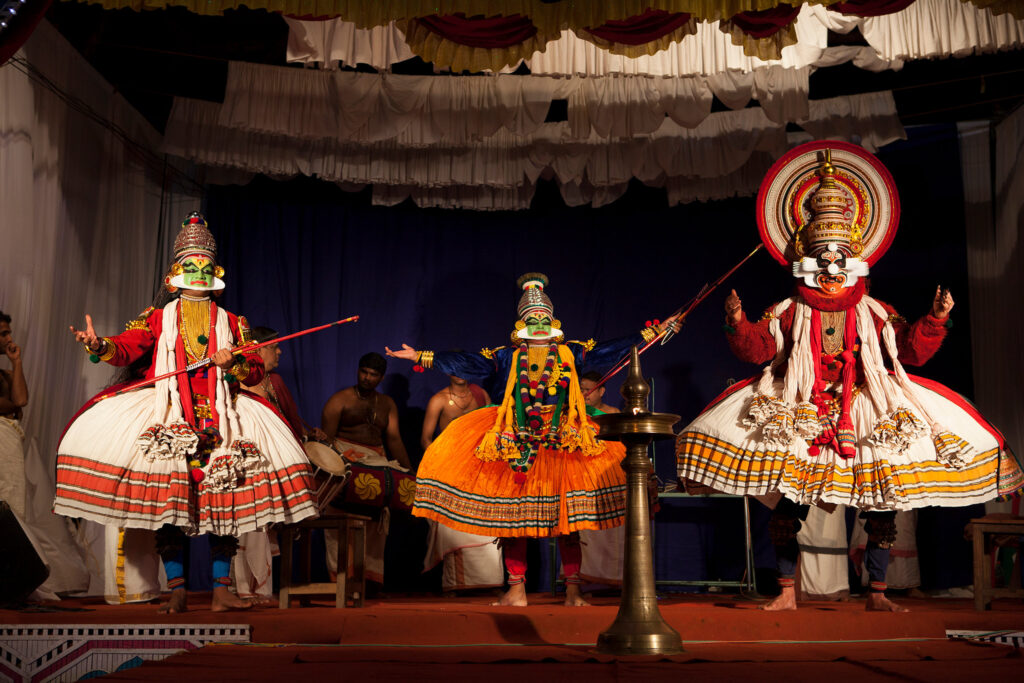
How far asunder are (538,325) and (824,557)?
2.64m

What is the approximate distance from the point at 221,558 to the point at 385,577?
8.39 ft

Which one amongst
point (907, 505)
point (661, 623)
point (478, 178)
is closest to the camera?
point (661, 623)

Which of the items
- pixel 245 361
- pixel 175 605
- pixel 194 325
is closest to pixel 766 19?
pixel 245 361

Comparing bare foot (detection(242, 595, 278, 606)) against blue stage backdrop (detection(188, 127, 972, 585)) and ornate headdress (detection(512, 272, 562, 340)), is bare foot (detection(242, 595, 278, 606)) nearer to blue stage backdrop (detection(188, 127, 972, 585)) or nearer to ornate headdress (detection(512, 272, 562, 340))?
blue stage backdrop (detection(188, 127, 972, 585))

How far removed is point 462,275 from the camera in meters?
8.30

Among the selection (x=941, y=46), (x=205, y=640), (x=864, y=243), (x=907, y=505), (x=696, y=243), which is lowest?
(x=205, y=640)

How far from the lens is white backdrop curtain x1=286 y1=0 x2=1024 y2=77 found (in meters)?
5.85

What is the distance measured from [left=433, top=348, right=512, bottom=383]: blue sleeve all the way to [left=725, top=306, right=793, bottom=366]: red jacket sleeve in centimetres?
135

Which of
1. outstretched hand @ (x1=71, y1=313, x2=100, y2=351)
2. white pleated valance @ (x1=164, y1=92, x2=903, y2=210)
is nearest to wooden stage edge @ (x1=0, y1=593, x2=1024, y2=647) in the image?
outstretched hand @ (x1=71, y1=313, x2=100, y2=351)

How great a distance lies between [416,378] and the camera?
26.8ft

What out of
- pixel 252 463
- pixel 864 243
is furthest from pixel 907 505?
pixel 252 463

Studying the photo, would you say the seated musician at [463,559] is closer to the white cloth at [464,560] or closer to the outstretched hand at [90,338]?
the white cloth at [464,560]

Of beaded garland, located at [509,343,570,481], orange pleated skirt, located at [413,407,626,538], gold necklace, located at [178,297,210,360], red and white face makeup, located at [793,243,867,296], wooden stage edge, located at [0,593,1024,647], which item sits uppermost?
red and white face makeup, located at [793,243,867,296]

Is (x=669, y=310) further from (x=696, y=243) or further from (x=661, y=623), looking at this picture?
(x=661, y=623)
